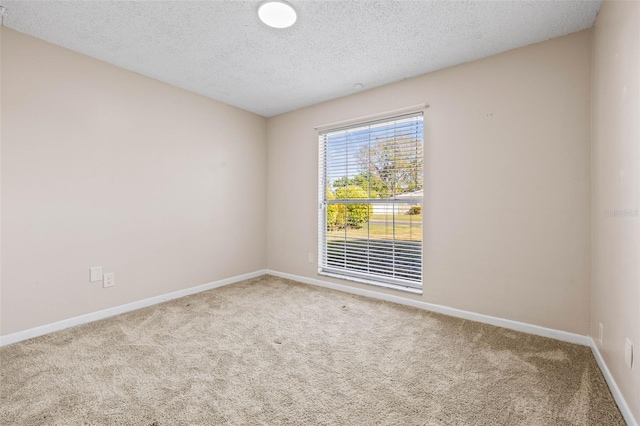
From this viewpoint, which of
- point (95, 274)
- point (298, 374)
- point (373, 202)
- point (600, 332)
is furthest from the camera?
point (373, 202)

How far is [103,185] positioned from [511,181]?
3.65 m

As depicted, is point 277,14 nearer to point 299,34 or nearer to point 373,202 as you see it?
point 299,34

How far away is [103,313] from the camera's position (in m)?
2.66

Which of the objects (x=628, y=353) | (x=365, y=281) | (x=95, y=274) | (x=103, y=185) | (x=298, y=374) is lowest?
(x=298, y=374)

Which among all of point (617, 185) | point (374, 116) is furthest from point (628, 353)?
point (374, 116)

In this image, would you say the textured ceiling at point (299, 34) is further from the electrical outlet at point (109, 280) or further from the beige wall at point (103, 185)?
the electrical outlet at point (109, 280)

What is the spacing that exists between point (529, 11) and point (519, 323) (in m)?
2.37

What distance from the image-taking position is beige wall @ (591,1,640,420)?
138 centimetres

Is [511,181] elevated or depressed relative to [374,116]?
depressed

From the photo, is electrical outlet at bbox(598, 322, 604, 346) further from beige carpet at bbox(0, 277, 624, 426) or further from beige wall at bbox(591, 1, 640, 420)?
beige carpet at bbox(0, 277, 624, 426)

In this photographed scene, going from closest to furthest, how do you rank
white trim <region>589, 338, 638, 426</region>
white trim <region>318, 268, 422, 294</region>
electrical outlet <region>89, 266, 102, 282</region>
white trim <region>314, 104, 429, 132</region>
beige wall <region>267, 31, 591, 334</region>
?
white trim <region>589, 338, 638, 426</region> → beige wall <region>267, 31, 591, 334</region> → electrical outlet <region>89, 266, 102, 282</region> → white trim <region>314, 104, 429, 132</region> → white trim <region>318, 268, 422, 294</region>

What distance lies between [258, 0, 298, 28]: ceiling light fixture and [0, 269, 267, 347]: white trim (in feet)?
9.34

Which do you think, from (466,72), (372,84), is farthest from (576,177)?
(372,84)

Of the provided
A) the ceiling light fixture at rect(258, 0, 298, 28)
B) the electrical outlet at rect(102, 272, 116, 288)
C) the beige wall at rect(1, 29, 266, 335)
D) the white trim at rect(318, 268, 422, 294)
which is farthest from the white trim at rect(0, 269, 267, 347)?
the ceiling light fixture at rect(258, 0, 298, 28)
